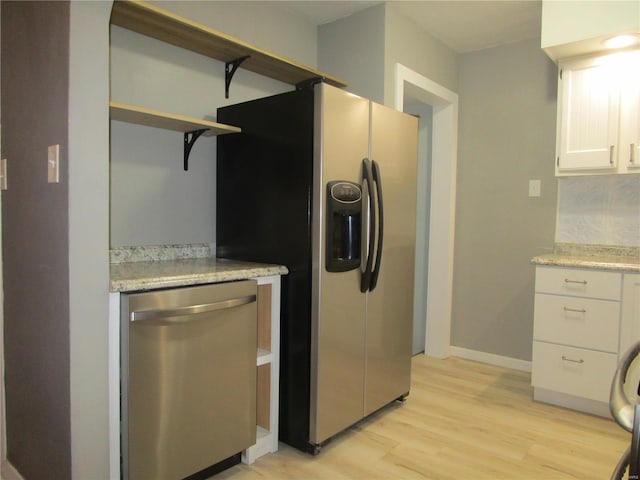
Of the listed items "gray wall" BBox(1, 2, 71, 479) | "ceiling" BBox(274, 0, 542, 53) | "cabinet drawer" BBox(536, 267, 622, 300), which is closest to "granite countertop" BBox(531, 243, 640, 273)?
"cabinet drawer" BBox(536, 267, 622, 300)

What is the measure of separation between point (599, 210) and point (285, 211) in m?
2.15

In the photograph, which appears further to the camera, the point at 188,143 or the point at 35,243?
the point at 188,143

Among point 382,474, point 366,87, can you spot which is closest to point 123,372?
point 382,474

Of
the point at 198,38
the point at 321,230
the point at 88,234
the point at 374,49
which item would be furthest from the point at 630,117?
the point at 88,234

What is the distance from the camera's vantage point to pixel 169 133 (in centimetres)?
219

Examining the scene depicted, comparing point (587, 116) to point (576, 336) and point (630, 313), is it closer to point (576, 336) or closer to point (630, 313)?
point (630, 313)

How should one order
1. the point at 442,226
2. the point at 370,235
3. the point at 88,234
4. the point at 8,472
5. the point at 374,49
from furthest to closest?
the point at 442,226, the point at 374,49, the point at 370,235, the point at 8,472, the point at 88,234

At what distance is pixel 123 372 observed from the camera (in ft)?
4.81

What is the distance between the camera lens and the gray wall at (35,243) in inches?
53.5

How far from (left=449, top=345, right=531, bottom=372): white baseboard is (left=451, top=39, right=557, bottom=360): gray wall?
40 mm

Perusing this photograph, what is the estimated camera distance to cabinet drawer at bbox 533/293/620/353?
2359 mm

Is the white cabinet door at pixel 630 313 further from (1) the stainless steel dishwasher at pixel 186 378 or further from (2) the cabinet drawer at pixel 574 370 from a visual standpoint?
(1) the stainless steel dishwasher at pixel 186 378

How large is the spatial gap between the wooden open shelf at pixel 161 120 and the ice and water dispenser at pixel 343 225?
0.59 metres

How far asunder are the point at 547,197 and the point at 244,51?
227 centimetres
